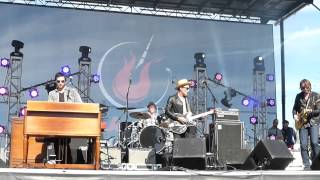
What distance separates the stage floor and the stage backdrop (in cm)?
774

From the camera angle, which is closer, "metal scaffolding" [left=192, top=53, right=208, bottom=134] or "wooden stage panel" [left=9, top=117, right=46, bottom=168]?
"wooden stage panel" [left=9, top=117, right=46, bottom=168]

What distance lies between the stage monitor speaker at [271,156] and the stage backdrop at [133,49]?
6.76m

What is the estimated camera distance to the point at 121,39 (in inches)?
561

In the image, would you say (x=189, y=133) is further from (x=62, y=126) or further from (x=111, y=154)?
(x=62, y=126)

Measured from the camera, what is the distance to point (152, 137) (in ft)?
29.7

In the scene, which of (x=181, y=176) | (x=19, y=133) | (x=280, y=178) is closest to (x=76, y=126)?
(x=19, y=133)

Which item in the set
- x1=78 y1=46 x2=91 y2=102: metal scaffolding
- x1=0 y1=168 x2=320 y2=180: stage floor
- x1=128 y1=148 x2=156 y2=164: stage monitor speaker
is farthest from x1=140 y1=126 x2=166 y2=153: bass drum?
x1=78 y1=46 x2=91 y2=102: metal scaffolding

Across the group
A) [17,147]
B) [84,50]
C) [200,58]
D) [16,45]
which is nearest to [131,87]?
[84,50]

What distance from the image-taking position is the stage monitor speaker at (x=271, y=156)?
6492 mm

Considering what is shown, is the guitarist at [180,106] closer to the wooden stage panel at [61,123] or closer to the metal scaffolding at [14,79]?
the wooden stage panel at [61,123]

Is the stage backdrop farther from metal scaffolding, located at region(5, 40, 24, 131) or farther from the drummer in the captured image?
the drummer

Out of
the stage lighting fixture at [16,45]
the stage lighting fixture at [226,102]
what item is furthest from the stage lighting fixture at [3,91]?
the stage lighting fixture at [226,102]

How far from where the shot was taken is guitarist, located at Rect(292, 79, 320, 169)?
25.9 feet

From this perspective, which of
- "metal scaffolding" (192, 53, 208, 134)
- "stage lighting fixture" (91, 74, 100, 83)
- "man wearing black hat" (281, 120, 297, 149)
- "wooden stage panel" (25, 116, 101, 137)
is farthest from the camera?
"metal scaffolding" (192, 53, 208, 134)
